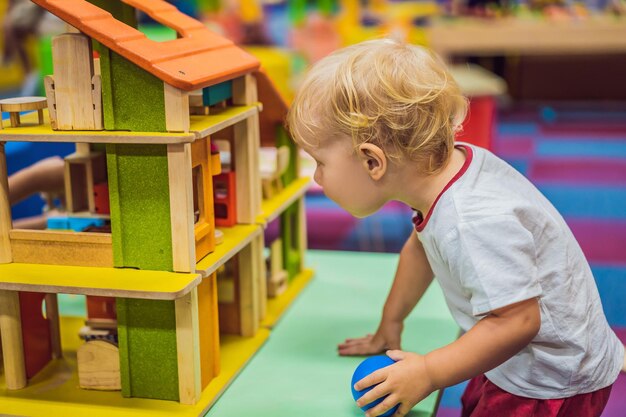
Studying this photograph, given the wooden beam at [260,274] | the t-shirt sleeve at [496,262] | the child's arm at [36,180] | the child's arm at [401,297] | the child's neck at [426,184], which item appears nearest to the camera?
the t-shirt sleeve at [496,262]

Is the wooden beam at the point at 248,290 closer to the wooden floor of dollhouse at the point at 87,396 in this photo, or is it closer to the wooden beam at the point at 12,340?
the wooden floor of dollhouse at the point at 87,396

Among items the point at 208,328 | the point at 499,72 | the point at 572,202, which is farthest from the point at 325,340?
the point at 499,72

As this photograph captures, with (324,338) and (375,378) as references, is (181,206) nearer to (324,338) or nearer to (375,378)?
(375,378)

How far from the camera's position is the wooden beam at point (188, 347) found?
1083mm

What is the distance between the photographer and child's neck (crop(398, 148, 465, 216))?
41.3 inches

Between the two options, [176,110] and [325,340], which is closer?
[176,110]

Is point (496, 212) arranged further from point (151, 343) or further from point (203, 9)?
point (203, 9)

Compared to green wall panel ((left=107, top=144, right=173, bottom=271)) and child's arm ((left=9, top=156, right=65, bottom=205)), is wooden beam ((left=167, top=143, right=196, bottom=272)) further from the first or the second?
child's arm ((left=9, top=156, right=65, bottom=205))

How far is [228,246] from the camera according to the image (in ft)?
3.98

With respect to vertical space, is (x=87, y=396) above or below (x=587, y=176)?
above

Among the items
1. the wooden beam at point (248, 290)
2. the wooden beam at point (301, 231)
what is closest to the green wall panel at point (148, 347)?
the wooden beam at point (248, 290)

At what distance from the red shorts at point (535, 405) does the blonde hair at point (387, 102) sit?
1.17ft

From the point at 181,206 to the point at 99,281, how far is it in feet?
0.51

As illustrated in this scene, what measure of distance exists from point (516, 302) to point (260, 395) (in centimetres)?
45
